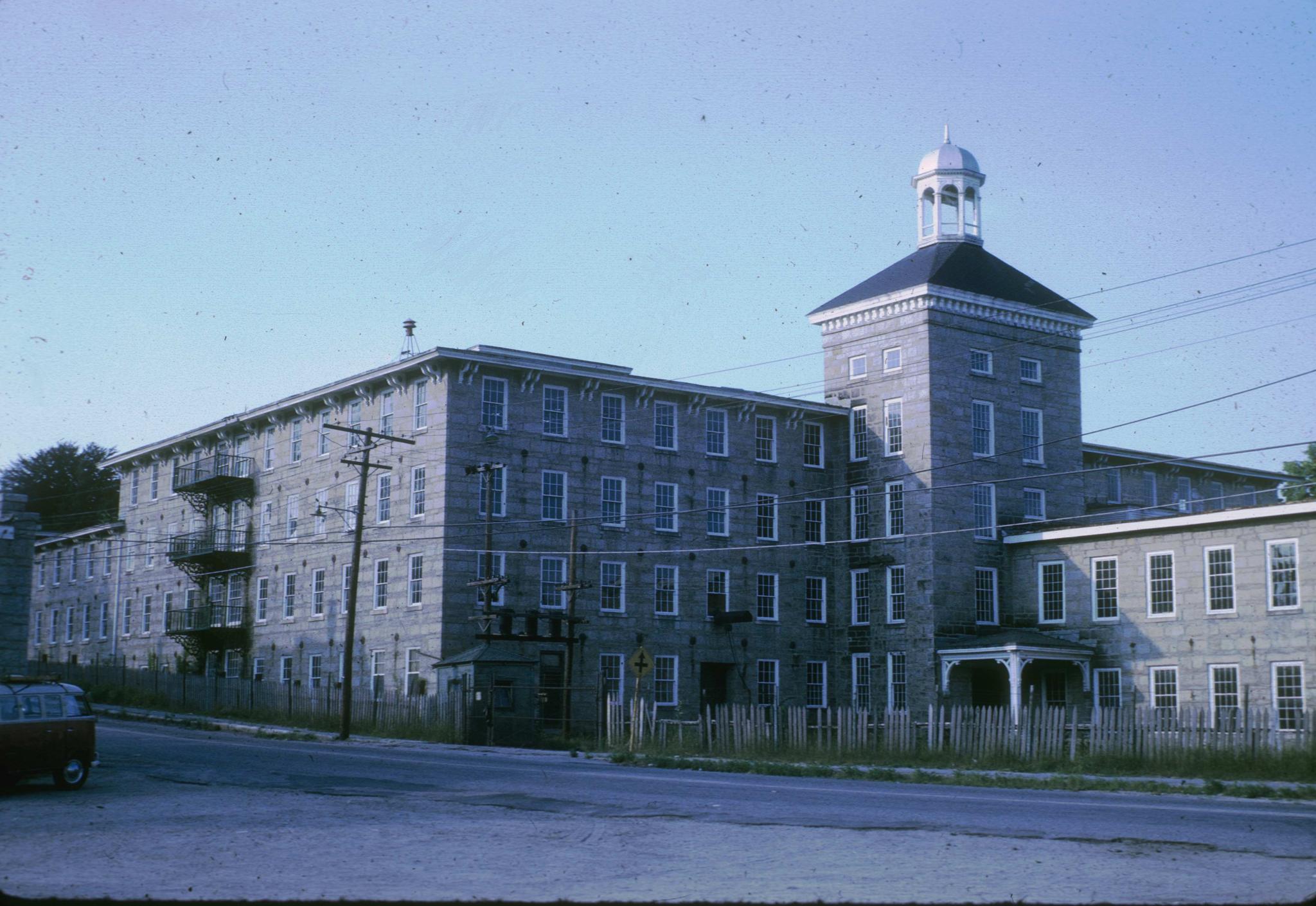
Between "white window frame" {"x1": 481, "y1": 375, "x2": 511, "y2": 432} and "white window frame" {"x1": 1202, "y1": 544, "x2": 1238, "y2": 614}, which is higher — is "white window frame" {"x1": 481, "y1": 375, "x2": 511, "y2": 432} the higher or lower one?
the higher one

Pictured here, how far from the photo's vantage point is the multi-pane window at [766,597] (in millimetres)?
54375

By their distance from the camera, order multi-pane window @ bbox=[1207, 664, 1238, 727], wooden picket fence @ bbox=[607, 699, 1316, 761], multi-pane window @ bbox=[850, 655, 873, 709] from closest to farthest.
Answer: wooden picket fence @ bbox=[607, 699, 1316, 761], multi-pane window @ bbox=[1207, 664, 1238, 727], multi-pane window @ bbox=[850, 655, 873, 709]

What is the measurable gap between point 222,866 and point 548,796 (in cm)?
809

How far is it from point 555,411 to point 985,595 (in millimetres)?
17254

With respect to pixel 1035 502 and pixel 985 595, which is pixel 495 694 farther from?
pixel 1035 502

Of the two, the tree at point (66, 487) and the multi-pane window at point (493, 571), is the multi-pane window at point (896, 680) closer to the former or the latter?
the multi-pane window at point (493, 571)

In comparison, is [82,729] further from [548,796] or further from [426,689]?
→ [426,689]

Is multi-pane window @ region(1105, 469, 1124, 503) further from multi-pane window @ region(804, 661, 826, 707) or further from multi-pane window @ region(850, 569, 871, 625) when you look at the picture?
multi-pane window @ region(804, 661, 826, 707)

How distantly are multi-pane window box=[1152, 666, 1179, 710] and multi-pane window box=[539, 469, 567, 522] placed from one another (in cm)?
2042

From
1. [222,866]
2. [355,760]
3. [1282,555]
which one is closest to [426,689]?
[355,760]

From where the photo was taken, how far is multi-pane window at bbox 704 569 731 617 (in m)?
53.2

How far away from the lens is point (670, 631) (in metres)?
52.0

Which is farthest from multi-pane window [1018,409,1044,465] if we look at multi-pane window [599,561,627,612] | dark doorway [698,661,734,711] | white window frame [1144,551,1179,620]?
multi-pane window [599,561,627,612]

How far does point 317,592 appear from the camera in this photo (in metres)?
55.2
